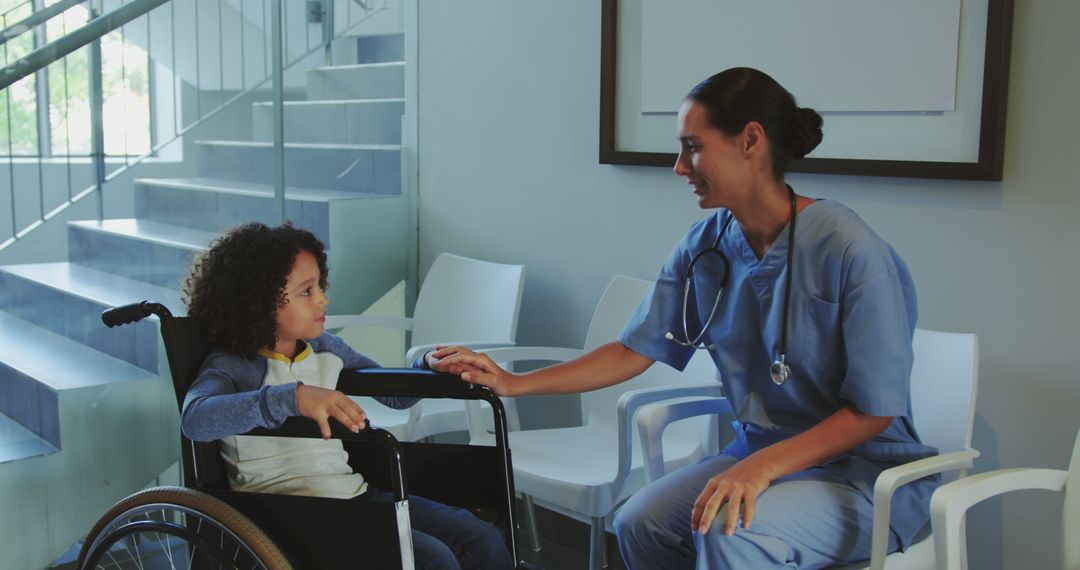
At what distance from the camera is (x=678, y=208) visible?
98.3 inches

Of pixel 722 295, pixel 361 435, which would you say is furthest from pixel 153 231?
pixel 722 295

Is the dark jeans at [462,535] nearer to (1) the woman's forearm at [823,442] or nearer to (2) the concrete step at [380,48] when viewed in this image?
(1) the woman's forearm at [823,442]

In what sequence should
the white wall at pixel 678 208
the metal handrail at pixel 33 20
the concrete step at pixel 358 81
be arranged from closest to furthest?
the white wall at pixel 678 208 → the metal handrail at pixel 33 20 → the concrete step at pixel 358 81

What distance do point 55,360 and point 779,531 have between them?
1672 mm

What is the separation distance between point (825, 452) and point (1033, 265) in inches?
28.5

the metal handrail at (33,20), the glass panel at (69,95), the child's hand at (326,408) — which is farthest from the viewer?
the glass panel at (69,95)

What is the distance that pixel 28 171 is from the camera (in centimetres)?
228

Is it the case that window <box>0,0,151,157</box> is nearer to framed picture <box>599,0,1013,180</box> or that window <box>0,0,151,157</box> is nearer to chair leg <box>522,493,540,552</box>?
framed picture <box>599,0,1013,180</box>

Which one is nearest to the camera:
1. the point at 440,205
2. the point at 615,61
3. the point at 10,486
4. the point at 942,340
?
the point at 942,340

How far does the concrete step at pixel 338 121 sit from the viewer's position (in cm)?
288

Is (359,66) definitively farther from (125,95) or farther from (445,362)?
(445,362)

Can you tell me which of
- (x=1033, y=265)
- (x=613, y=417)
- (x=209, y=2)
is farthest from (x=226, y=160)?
(x=1033, y=265)

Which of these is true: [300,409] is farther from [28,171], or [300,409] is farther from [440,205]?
[440,205]

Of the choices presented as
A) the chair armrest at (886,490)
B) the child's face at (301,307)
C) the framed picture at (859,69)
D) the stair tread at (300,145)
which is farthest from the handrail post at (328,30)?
the chair armrest at (886,490)
